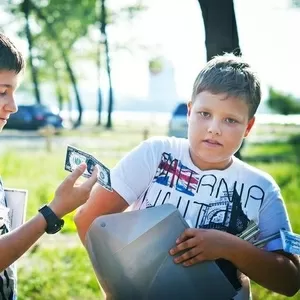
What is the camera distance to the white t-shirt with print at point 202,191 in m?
1.75

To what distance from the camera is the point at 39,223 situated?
155 centimetres

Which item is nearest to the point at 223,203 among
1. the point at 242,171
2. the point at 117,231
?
the point at 242,171

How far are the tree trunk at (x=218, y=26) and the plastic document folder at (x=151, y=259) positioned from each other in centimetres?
168

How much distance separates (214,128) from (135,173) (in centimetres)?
28

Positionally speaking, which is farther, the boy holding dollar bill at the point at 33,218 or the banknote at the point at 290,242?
the banknote at the point at 290,242

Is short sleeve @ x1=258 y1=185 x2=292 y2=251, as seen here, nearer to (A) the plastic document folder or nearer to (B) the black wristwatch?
(A) the plastic document folder

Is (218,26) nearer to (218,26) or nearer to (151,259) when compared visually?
(218,26)

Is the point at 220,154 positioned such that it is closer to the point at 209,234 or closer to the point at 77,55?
the point at 209,234

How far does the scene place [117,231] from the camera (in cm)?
159

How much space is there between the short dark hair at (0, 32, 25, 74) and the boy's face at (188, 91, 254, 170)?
1.80ft

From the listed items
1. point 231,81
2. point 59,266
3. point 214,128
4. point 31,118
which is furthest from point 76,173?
point 31,118

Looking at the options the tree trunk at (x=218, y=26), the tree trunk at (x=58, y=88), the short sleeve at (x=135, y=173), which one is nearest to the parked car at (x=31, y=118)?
the tree trunk at (x=58, y=88)

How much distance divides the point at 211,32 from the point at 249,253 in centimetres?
180

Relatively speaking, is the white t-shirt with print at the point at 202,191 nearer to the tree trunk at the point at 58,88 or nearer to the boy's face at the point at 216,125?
the boy's face at the point at 216,125
